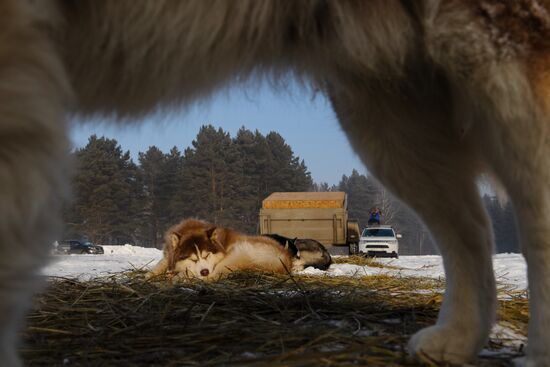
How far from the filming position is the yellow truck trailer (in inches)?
521

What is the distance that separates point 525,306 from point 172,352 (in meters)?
1.88

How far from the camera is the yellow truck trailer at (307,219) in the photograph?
13.2 m

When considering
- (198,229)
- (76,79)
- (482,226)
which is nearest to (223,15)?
(76,79)

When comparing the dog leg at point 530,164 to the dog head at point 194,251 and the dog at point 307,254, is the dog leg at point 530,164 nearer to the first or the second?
the dog head at point 194,251

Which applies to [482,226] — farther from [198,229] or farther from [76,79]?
[198,229]

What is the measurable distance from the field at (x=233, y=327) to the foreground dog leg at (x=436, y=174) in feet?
0.65

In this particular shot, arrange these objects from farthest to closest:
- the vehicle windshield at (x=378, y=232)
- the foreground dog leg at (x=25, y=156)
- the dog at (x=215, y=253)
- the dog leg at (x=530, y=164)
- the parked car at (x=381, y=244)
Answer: the vehicle windshield at (x=378, y=232) → the parked car at (x=381, y=244) → the dog at (x=215, y=253) → the dog leg at (x=530, y=164) → the foreground dog leg at (x=25, y=156)

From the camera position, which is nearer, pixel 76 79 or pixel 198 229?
pixel 76 79

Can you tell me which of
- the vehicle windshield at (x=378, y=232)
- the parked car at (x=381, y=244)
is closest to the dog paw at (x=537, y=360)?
the parked car at (x=381, y=244)

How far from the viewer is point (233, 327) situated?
2156 millimetres

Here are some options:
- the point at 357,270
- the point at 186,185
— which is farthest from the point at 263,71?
the point at 186,185

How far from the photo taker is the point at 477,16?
1.35 meters

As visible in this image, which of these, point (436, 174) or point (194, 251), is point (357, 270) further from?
point (436, 174)

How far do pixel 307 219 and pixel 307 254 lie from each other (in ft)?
20.6
